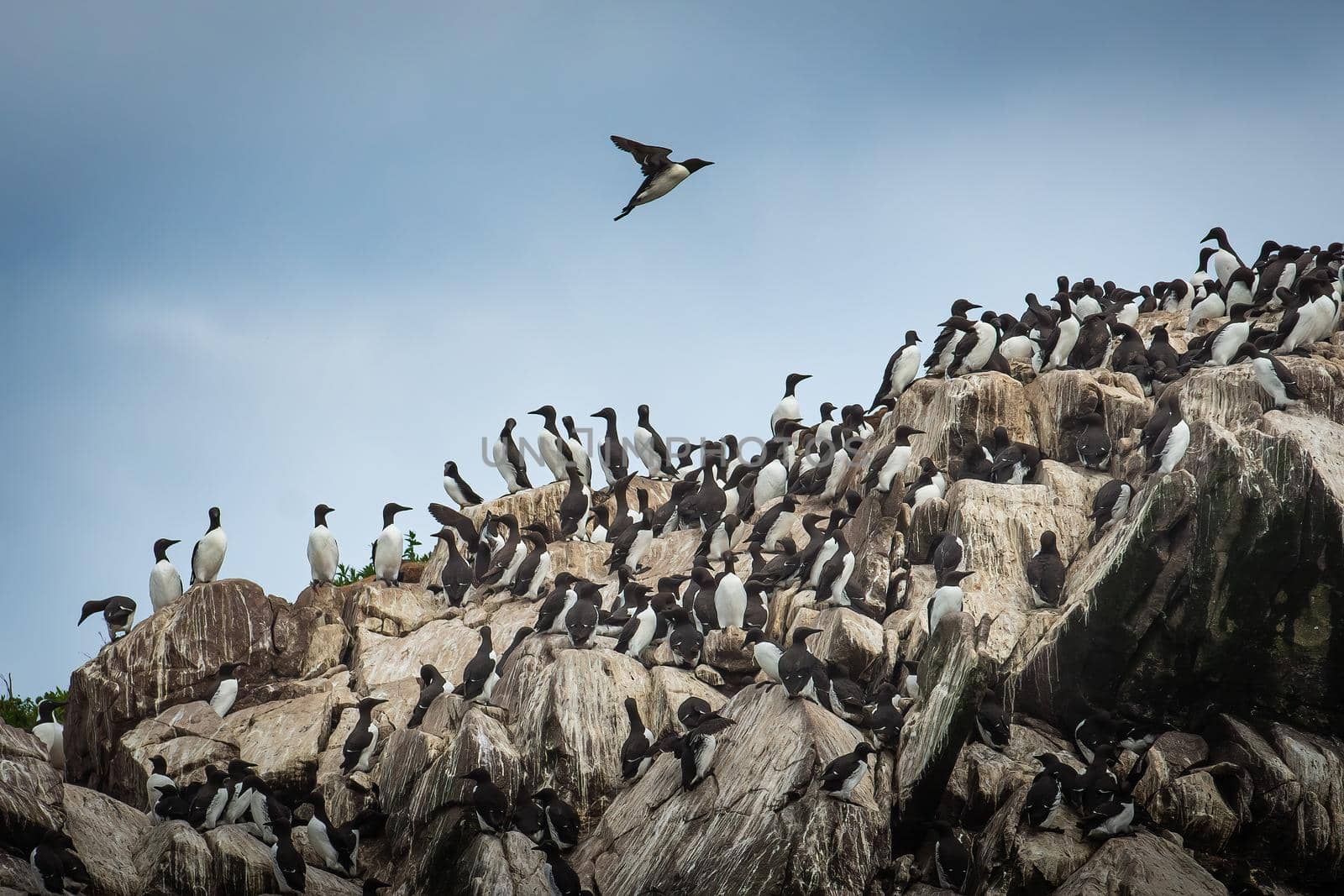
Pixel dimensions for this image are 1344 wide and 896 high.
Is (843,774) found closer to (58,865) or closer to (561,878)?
(561,878)

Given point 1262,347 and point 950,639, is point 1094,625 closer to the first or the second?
point 950,639

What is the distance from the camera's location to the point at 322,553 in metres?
18.3

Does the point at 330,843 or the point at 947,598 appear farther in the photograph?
the point at 947,598

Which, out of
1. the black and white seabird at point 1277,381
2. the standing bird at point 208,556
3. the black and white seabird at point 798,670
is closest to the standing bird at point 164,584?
the standing bird at point 208,556

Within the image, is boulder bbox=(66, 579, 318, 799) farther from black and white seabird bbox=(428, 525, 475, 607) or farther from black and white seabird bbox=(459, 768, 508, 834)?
black and white seabird bbox=(459, 768, 508, 834)

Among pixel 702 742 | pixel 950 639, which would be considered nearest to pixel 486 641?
pixel 702 742

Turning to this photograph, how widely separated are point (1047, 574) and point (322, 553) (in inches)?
383

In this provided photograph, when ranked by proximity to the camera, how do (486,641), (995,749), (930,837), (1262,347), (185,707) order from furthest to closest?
(1262,347)
(185,707)
(486,641)
(995,749)
(930,837)

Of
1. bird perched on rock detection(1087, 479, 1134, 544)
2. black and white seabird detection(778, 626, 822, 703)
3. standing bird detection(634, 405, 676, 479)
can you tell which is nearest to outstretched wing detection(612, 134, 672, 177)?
black and white seabird detection(778, 626, 822, 703)

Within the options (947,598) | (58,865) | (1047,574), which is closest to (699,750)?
(947,598)

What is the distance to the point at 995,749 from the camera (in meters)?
12.7

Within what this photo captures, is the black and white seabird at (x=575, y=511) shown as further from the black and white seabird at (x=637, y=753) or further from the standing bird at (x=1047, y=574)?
the standing bird at (x=1047, y=574)

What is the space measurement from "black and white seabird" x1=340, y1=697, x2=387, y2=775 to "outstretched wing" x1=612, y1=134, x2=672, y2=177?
6.79 metres

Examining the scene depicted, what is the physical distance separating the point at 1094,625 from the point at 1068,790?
1.87 meters
